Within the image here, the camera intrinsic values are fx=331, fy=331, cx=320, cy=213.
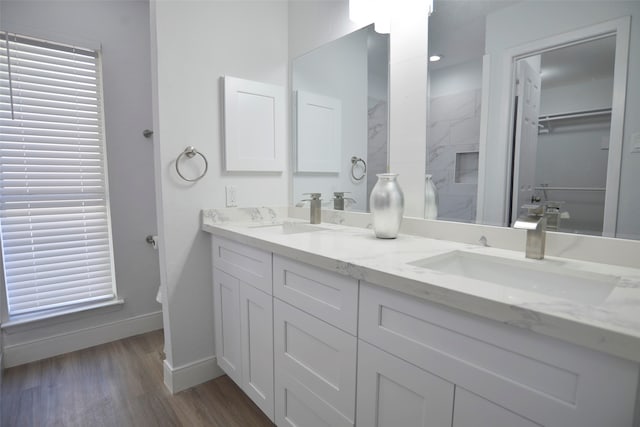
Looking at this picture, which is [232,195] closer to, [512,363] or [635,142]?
[512,363]

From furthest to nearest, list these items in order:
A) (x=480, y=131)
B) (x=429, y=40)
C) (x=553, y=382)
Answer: (x=429, y=40)
(x=480, y=131)
(x=553, y=382)

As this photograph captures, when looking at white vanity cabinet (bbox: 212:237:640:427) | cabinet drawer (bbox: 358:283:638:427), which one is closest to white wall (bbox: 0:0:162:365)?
white vanity cabinet (bbox: 212:237:640:427)

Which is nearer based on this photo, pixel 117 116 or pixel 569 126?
pixel 569 126

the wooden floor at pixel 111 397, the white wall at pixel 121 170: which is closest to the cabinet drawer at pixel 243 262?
the wooden floor at pixel 111 397

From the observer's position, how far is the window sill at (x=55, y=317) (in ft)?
6.45

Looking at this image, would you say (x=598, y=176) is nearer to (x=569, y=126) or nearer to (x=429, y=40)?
(x=569, y=126)

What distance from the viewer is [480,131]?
1.25 metres

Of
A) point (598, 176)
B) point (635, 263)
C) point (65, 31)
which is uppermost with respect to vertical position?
point (65, 31)

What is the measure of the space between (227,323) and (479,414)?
4.28ft

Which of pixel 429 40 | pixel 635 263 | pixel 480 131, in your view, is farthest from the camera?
pixel 429 40

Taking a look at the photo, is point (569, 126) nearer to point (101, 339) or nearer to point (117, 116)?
point (117, 116)

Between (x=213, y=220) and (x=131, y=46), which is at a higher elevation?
(x=131, y=46)

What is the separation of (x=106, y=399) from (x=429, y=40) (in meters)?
2.31

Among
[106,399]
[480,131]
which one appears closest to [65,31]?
[106,399]
